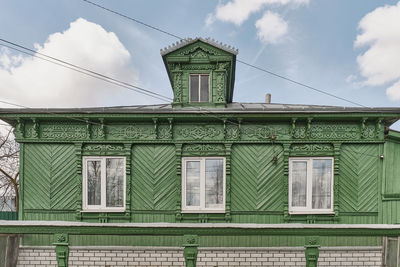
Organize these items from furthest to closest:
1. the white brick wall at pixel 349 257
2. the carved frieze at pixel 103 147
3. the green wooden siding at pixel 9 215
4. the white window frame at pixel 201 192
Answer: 1. the green wooden siding at pixel 9 215
2. the carved frieze at pixel 103 147
3. the white window frame at pixel 201 192
4. the white brick wall at pixel 349 257

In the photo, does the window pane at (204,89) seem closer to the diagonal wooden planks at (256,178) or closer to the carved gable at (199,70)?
the carved gable at (199,70)

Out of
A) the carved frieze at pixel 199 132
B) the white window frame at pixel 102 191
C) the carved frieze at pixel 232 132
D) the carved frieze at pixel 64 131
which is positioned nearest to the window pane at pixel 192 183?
the carved frieze at pixel 199 132

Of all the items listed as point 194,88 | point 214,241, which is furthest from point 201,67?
point 214,241

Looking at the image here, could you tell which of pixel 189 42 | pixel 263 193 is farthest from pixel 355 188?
pixel 189 42

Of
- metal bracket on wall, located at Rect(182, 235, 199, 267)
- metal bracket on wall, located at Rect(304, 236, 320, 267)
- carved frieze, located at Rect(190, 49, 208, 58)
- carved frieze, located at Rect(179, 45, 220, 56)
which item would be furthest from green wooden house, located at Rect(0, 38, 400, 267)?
carved frieze, located at Rect(179, 45, 220, 56)

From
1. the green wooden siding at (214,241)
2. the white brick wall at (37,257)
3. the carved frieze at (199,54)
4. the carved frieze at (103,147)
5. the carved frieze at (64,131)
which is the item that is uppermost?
the carved frieze at (199,54)

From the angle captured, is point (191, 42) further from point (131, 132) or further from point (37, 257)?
point (37, 257)

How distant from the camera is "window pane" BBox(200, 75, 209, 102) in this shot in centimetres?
812

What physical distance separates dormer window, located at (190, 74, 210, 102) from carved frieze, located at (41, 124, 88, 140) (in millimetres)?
3901

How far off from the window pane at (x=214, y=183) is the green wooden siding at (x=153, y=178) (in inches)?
43.5

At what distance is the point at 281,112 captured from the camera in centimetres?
708

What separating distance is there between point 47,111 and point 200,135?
504cm

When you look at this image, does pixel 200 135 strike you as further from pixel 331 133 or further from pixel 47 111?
pixel 47 111

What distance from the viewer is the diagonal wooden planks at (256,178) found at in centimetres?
726
